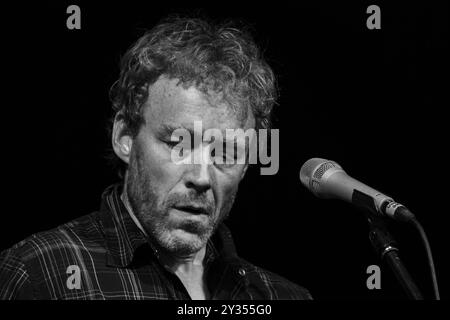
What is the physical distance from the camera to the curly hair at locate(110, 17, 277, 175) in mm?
2449

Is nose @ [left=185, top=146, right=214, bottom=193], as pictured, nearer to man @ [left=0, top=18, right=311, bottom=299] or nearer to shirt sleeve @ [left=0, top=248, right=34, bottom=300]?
man @ [left=0, top=18, right=311, bottom=299]

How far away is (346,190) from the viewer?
1.95 meters

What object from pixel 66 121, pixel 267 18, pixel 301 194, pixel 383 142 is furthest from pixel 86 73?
pixel 383 142

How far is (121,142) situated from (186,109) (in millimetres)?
322

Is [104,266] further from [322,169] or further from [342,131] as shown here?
[342,131]

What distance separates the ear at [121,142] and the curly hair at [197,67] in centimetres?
2

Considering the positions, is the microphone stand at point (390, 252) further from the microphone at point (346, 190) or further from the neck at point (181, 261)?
the neck at point (181, 261)

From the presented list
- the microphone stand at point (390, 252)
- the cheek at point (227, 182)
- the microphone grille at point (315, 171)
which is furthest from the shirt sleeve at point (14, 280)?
the microphone stand at point (390, 252)

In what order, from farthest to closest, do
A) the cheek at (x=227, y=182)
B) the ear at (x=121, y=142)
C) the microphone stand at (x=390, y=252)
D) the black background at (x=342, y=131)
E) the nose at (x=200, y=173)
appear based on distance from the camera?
the black background at (x=342, y=131), the ear at (x=121, y=142), the cheek at (x=227, y=182), the nose at (x=200, y=173), the microphone stand at (x=390, y=252)

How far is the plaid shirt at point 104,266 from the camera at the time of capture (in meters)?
2.11

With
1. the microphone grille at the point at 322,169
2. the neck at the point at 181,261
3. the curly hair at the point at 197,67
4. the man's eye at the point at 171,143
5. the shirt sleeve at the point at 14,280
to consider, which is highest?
the curly hair at the point at 197,67

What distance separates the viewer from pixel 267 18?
2916 mm

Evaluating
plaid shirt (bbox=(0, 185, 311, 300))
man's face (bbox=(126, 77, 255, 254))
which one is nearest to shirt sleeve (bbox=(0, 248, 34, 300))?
plaid shirt (bbox=(0, 185, 311, 300))

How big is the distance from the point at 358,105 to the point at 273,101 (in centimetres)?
50
